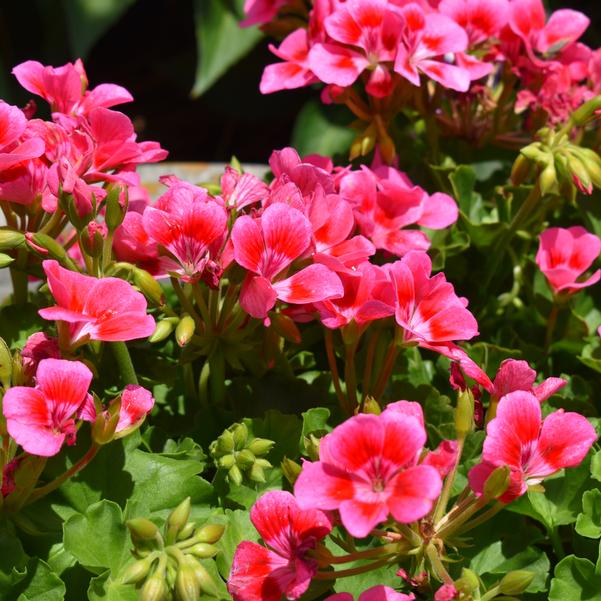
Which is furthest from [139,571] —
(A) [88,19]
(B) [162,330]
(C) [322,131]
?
(A) [88,19]

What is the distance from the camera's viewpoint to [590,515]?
89cm

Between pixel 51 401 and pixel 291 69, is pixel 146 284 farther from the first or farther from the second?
pixel 291 69

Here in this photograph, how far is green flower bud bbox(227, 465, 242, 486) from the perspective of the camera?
0.87 metres

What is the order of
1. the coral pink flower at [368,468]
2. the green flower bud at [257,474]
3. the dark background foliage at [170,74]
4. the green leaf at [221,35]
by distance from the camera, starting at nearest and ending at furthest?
the coral pink flower at [368,468] → the green flower bud at [257,474] → the green leaf at [221,35] → the dark background foliage at [170,74]

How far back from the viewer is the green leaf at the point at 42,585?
81 cm

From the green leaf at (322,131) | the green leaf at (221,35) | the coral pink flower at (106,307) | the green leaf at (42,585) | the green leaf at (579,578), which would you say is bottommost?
the green leaf at (322,131)

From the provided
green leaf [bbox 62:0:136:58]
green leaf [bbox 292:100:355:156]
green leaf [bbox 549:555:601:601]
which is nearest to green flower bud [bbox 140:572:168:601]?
green leaf [bbox 549:555:601:601]

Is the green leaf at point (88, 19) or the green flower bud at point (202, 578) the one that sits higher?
the green flower bud at point (202, 578)

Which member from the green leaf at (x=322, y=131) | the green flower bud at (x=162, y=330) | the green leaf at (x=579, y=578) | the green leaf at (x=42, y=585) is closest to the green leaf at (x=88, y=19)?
the green leaf at (x=322, y=131)

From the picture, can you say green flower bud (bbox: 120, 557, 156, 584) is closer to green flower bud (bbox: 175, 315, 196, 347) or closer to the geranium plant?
the geranium plant

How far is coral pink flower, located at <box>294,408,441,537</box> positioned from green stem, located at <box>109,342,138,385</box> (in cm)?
29

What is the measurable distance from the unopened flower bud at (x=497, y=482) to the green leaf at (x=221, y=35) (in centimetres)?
201

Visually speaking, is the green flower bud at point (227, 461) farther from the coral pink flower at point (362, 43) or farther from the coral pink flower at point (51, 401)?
the coral pink flower at point (362, 43)

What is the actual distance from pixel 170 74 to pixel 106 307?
2.64 metres
